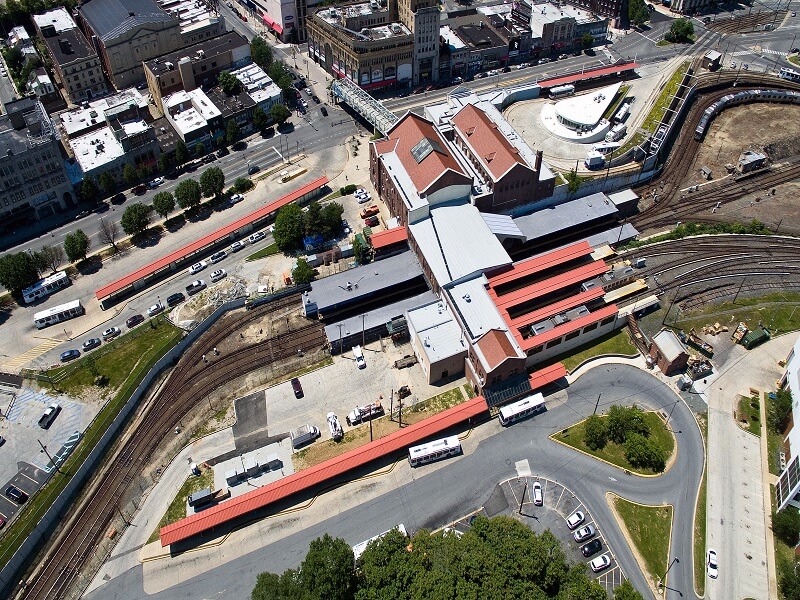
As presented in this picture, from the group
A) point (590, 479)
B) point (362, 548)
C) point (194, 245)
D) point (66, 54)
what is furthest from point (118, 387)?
point (66, 54)

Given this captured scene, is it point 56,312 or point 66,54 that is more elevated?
point 66,54

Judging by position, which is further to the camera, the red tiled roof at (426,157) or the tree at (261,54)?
the tree at (261,54)

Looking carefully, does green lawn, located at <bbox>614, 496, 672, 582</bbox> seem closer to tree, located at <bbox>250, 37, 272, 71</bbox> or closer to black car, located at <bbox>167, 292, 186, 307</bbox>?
black car, located at <bbox>167, 292, 186, 307</bbox>

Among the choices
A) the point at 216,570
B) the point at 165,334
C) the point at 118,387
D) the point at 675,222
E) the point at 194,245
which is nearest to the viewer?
the point at 216,570

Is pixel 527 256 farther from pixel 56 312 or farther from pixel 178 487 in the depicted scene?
A: pixel 56 312

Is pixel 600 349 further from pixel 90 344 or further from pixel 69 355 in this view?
pixel 69 355

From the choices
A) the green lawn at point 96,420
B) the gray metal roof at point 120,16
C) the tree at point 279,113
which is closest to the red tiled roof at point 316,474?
the green lawn at point 96,420

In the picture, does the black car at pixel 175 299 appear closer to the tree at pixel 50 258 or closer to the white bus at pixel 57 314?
the white bus at pixel 57 314
